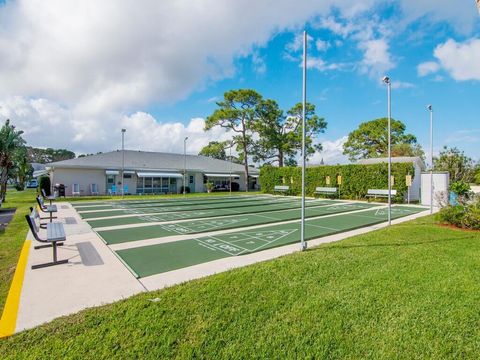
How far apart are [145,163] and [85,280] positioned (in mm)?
27643

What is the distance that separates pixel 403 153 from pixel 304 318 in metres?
38.4

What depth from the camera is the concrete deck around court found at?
3578 millimetres

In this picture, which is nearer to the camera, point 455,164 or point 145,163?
point 455,164

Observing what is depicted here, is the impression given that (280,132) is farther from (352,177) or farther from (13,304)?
(13,304)

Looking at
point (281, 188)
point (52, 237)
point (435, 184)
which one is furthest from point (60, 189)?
point (435, 184)

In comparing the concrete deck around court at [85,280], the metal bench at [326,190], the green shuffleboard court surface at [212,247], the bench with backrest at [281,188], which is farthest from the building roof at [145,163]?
the green shuffleboard court surface at [212,247]

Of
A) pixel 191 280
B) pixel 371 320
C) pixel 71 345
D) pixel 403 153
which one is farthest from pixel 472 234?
pixel 403 153

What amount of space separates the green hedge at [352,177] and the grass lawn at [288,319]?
1562 centimetres

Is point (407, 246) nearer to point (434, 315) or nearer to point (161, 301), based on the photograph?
point (434, 315)

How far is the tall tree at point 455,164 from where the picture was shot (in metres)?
23.8

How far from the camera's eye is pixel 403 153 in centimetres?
3447

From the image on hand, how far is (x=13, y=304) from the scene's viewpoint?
3.63m

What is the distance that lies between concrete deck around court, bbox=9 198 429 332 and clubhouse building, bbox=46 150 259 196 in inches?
780

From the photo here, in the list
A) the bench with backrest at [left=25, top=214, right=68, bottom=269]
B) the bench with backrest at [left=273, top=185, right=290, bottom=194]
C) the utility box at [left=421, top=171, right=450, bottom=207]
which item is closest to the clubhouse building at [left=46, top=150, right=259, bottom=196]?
the bench with backrest at [left=273, top=185, right=290, bottom=194]
